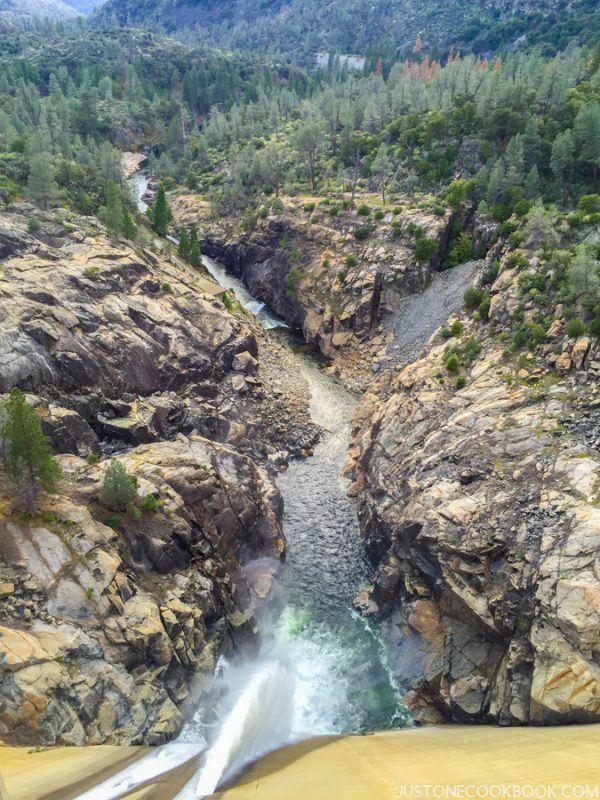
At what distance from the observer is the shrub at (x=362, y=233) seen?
80250mm

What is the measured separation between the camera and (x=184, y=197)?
114m

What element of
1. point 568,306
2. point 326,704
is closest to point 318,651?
point 326,704

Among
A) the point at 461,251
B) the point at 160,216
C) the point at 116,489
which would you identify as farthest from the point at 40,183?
the point at 461,251

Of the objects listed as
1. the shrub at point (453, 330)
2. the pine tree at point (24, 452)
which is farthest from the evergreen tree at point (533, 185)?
the pine tree at point (24, 452)

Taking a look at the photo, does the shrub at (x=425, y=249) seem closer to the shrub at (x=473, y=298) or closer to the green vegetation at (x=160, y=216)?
the shrub at (x=473, y=298)

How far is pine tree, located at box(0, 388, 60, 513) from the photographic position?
29812mm

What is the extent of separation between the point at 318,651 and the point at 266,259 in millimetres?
66340

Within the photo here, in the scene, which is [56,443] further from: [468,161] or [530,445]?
[468,161]

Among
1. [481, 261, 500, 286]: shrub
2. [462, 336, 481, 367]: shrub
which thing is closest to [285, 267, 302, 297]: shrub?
[481, 261, 500, 286]: shrub

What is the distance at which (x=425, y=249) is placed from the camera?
7444 centimetres

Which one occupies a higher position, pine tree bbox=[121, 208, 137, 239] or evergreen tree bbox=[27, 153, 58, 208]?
evergreen tree bbox=[27, 153, 58, 208]

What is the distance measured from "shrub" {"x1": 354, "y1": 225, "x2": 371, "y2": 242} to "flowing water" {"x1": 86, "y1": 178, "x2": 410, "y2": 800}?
42459 millimetres

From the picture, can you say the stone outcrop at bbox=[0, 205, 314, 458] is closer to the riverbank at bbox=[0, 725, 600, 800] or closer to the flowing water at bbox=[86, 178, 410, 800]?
the flowing water at bbox=[86, 178, 410, 800]

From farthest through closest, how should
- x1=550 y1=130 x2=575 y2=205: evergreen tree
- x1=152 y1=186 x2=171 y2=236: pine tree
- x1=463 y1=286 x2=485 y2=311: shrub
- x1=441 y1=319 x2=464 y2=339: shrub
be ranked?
x1=152 y1=186 x2=171 y2=236: pine tree < x1=550 y1=130 x2=575 y2=205: evergreen tree < x1=463 y1=286 x2=485 y2=311: shrub < x1=441 y1=319 x2=464 y2=339: shrub
